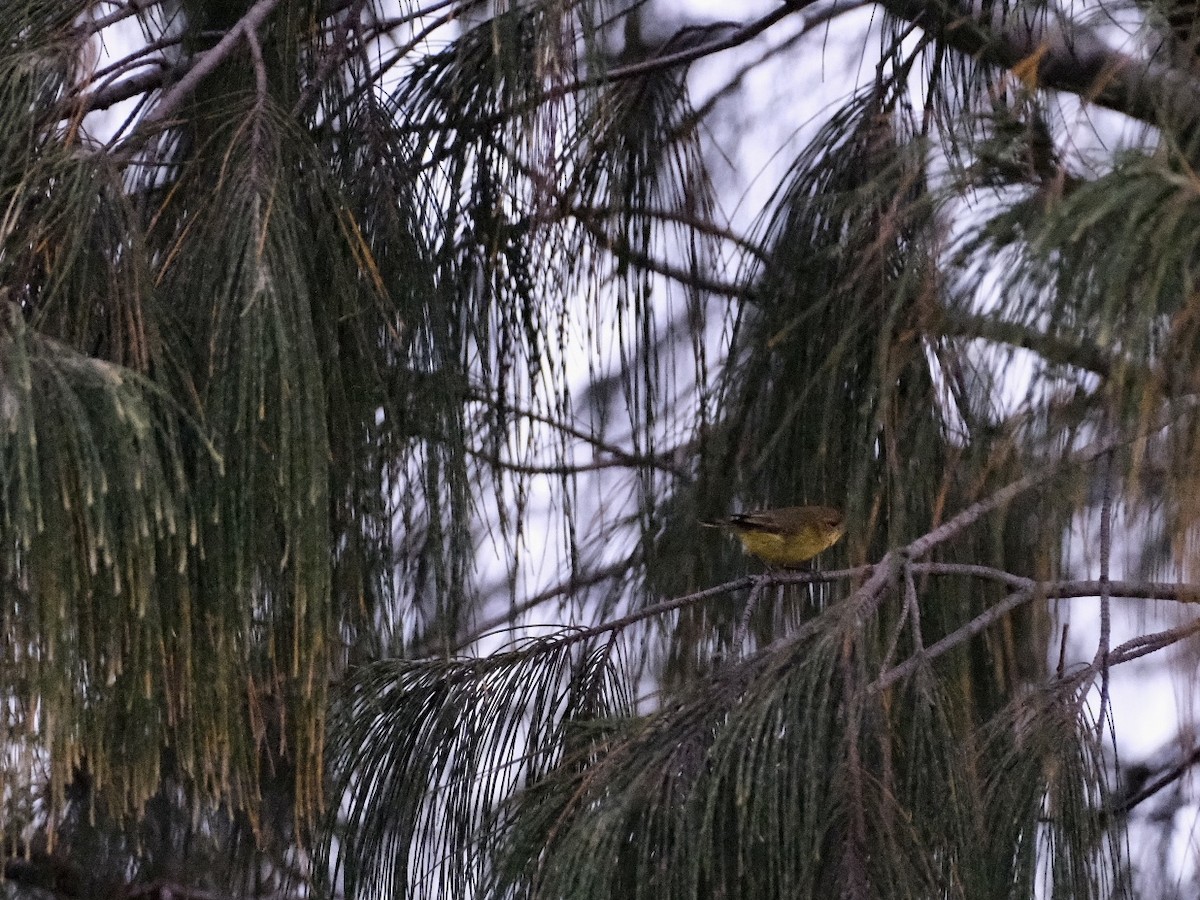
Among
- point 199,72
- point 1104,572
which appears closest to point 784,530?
point 1104,572

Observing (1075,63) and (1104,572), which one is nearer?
(1104,572)

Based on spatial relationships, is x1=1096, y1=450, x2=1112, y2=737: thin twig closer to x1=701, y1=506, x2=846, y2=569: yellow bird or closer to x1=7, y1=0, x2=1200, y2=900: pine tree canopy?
x1=7, y1=0, x2=1200, y2=900: pine tree canopy

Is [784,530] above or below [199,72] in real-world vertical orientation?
below

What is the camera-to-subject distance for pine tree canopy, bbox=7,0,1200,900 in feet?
2.40

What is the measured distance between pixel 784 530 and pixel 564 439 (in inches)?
12.4

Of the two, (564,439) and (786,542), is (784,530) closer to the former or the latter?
(786,542)

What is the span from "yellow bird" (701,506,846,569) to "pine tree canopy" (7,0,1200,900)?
1.1 inches

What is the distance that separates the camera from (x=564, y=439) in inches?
55.2

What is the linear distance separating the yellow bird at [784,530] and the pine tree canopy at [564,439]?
1.1 inches

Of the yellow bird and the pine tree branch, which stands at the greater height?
the pine tree branch

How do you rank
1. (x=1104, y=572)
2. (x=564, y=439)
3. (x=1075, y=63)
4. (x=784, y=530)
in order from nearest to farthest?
(x=1104, y=572) → (x=1075, y=63) → (x=564, y=439) → (x=784, y=530)

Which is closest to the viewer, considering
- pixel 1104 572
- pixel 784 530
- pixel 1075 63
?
pixel 1104 572

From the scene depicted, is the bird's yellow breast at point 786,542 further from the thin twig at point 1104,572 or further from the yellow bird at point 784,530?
the thin twig at point 1104,572

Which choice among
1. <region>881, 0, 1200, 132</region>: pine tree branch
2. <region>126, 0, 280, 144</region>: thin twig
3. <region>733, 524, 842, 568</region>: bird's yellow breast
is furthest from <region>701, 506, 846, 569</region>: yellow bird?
<region>126, 0, 280, 144</region>: thin twig
